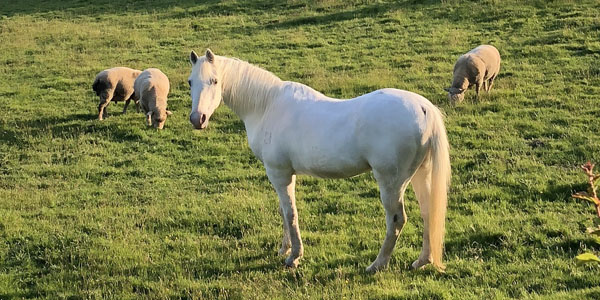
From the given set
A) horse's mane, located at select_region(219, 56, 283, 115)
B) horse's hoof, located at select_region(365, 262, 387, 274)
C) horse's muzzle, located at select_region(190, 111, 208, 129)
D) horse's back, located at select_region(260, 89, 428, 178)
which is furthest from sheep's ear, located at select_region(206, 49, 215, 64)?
horse's hoof, located at select_region(365, 262, 387, 274)

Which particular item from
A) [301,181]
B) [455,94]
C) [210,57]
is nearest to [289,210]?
[210,57]

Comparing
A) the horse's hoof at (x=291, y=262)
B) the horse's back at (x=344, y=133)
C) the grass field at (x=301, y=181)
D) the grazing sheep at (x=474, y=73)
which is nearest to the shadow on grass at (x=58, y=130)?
the grass field at (x=301, y=181)

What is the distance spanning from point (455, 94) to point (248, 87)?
828cm

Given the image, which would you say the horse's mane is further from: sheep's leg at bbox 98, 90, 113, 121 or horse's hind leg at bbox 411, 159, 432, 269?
sheep's leg at bbox 98, 90, 113, 121

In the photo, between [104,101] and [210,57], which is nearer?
[210,57]

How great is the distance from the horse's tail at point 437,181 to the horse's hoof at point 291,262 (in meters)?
1.51

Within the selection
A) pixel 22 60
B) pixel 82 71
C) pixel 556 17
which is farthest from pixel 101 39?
pixel 556 17

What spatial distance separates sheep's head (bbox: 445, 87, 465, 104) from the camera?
522 inches

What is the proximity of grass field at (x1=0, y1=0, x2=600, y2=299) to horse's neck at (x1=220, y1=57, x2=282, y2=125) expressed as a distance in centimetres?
181

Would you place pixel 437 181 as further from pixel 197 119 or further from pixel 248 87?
pixel 197 119

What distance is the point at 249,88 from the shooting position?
6328mm

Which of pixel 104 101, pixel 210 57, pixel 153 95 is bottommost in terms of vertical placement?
pixel 104 101

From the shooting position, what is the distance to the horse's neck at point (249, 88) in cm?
629

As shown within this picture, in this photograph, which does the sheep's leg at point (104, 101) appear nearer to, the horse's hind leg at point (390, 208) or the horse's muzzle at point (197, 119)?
the horse's muzzle at point (197, 119)
